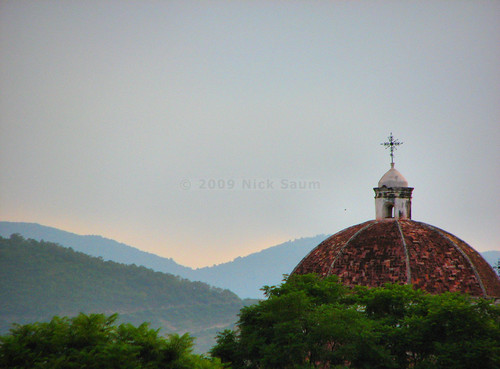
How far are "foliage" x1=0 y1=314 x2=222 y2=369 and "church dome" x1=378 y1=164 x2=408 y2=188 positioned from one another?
17589 mm

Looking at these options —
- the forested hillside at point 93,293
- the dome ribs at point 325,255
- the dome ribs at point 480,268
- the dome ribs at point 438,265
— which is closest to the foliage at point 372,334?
the dome ribs at point 438,265

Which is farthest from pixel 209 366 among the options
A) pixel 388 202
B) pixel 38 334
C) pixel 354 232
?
pixel 388 202

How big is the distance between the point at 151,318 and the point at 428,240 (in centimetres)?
15754

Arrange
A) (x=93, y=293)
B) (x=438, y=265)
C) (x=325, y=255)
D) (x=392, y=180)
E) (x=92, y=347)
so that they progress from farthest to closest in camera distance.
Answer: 1. (x=93, y=293)
2. (x=392, y=180)
3. (x=325, y=255)
4. (x=438, y=265)
5. (x=92, y=347)

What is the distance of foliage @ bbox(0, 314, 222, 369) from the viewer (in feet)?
51.5

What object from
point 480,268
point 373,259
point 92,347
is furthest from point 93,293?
point 92,347

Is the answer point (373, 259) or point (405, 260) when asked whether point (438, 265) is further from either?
point (373, 259)

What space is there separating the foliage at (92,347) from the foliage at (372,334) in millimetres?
3018

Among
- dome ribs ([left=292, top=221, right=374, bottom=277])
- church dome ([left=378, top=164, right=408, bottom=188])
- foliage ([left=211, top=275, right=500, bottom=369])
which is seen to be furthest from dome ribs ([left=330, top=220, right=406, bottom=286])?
church dome ([left=378, top=164, right=408, bottom=188])

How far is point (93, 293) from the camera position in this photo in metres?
171

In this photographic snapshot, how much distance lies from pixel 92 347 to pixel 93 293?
6354 inches

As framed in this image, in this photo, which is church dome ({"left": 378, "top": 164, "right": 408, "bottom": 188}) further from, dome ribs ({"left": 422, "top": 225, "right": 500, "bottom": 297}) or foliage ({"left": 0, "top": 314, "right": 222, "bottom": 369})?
foliage ({"left": 0, "top": 314, "right": 222, "bottom": 369})

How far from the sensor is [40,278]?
166 meters

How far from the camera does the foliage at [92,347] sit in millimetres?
15711
